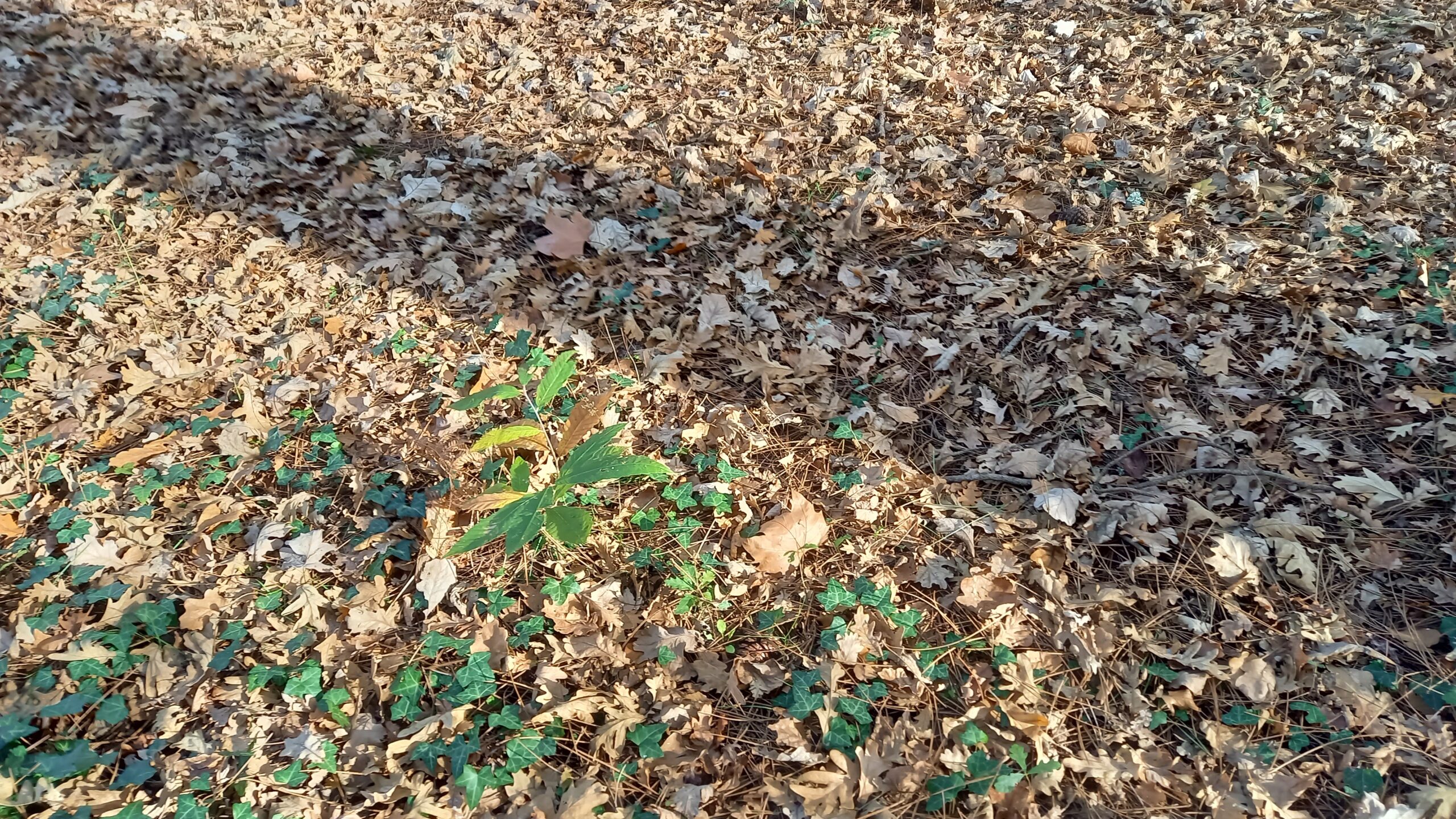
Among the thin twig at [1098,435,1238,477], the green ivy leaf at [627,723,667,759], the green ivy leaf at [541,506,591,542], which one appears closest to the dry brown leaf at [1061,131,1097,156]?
the thin twig at [1098,435,1238,477]

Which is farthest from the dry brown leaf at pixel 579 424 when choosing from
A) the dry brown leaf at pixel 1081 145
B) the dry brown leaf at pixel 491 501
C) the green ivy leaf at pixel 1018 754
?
the dry brown leaf at pixel 1081 145

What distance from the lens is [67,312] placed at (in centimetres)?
348

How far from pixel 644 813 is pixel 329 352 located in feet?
8.20

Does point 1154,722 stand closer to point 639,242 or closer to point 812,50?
point 639,242

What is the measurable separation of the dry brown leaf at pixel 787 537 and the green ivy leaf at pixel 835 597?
0.53 feet

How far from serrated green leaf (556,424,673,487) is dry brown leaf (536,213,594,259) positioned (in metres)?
1.65

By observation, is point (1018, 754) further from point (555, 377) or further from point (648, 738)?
point (555, 377)

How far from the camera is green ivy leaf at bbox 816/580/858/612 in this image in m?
2.45

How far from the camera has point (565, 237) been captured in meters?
3.88

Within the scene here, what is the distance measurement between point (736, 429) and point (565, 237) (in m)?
1.59

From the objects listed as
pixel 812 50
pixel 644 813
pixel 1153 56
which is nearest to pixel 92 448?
pixel 644 813

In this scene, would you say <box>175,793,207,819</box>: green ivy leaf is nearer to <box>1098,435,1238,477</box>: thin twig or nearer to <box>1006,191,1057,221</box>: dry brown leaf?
<box>1098,435,1238,477</box>: thin twig

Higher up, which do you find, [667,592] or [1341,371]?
[1341,371]

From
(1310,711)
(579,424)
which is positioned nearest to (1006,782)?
(1310,711)
